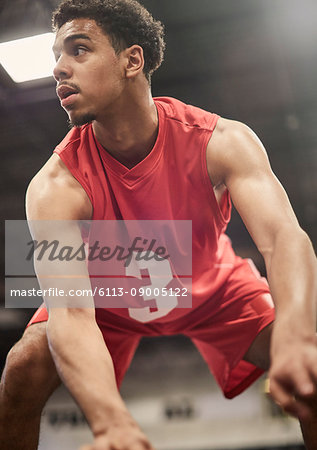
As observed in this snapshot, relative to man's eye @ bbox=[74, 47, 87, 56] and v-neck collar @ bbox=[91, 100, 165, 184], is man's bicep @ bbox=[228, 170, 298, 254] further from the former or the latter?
man's eye @ bbox=[74, 47, 87, 56]

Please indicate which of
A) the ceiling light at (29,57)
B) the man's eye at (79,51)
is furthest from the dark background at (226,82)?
the man's eye at (79,51)

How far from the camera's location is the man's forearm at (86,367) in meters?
0.69

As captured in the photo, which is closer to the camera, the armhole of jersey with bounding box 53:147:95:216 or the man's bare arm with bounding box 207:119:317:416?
the man's bare arm with bounding box 207:119:317:416

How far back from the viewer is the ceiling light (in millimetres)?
1677

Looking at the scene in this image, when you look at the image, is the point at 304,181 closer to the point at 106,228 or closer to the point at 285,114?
the point at 285,114

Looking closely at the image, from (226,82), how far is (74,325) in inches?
65.0

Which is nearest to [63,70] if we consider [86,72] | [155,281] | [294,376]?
[86,72]

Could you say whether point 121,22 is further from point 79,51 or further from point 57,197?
point 57,197

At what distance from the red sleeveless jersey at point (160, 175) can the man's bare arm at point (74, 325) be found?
42mm

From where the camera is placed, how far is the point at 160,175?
1079 millimetres

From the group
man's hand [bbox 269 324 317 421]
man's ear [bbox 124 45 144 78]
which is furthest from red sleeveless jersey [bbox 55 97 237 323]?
man's hand [bbox 269 324 317 421]

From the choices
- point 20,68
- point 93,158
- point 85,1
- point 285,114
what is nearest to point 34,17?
point 20,68

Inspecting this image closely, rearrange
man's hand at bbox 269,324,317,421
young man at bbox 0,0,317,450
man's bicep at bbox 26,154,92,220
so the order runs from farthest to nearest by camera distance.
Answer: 1. man's bicep at bbox 26,154,92,220
2. young man at bbox 0,0,317,450
3. man's hand at bbox 269,324,317,421

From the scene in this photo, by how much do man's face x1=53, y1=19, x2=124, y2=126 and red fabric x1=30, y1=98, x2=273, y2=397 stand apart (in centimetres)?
9
